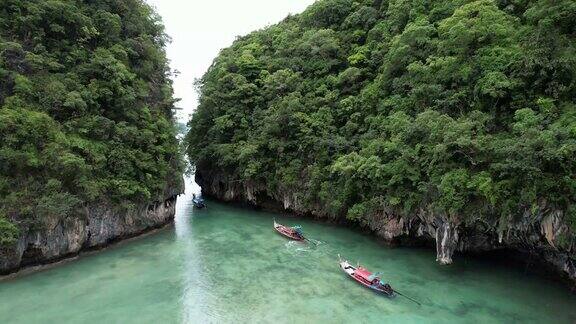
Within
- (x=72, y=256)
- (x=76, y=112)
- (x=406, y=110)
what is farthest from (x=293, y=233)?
(x=76, y=112)

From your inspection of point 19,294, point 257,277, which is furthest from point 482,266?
point 19,294

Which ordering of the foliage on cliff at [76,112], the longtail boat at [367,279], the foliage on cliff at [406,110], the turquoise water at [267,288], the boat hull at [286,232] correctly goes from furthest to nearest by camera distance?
the boat hull at [286,232]
the foliage on cliff at [76,112]
the foliage on cliff at [406,110]
the longtail boat at [367,279]
the turquoise water at [267,288]

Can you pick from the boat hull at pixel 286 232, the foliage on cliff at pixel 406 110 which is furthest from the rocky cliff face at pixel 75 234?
the foliage on cliff at pixel 406 110

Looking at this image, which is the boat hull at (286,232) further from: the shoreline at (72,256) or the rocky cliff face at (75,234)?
the rocky cliff face at (75,234)

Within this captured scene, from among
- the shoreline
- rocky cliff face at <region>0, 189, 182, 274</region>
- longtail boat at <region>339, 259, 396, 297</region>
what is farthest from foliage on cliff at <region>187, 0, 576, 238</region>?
rocky cliff face at <region>0, 189, 182, 274</region>

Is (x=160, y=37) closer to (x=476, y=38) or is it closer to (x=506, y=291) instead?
(x=476, y=38)

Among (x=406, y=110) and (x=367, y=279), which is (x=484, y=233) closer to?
(x=367, y=279)
